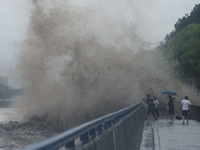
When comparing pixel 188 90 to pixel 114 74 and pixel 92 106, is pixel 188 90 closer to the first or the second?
pixel 114 74

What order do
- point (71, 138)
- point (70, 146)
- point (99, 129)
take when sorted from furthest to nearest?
point (99, 129), point (70, 146), point (71, 138)

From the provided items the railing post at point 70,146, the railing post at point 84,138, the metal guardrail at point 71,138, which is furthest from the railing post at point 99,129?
the railing post at point 70,146

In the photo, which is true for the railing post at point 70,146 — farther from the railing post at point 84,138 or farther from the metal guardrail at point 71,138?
the railing post at point 84,138

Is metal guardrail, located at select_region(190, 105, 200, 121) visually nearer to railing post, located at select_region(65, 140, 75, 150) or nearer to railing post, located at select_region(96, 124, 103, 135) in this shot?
railing post, located at select_region(96, 124, 103, 135)

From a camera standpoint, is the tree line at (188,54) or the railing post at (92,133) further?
the tree line at (188,54)

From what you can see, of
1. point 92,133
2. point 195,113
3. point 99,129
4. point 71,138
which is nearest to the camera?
point 71,138

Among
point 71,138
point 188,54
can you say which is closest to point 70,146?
point 71,138

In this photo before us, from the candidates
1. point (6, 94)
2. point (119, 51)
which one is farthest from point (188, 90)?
point (6, 94)

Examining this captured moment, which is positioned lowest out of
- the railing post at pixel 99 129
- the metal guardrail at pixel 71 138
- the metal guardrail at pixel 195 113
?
the metal guardrail at pixel 195 113

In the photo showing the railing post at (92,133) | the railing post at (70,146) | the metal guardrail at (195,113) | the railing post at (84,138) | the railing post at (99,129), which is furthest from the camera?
the metal guardrail at (195,113)

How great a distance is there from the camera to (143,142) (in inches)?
748

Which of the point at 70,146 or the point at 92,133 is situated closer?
the point at 70,146

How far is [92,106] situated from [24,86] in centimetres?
641

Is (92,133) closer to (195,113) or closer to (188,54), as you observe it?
(195,113)
